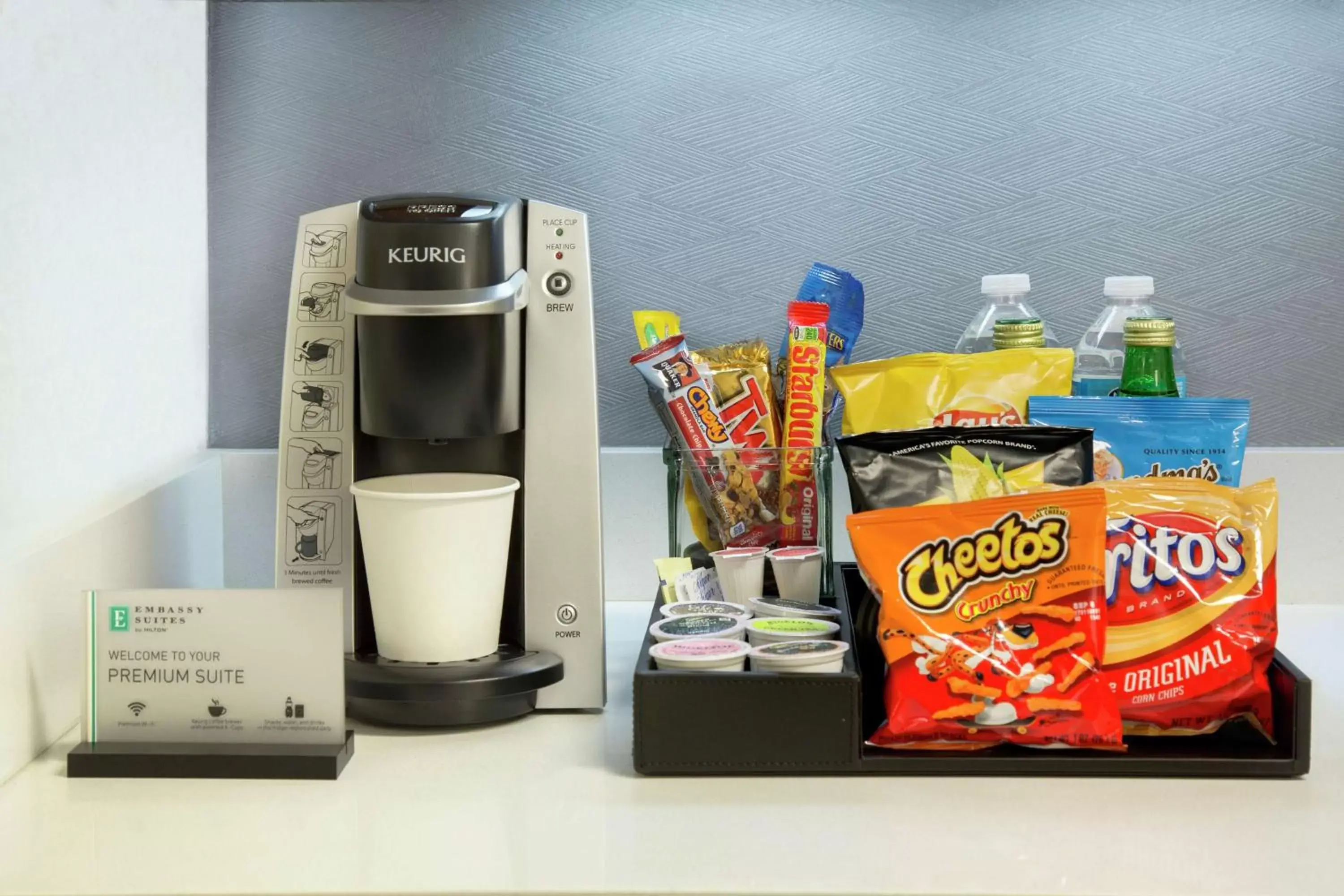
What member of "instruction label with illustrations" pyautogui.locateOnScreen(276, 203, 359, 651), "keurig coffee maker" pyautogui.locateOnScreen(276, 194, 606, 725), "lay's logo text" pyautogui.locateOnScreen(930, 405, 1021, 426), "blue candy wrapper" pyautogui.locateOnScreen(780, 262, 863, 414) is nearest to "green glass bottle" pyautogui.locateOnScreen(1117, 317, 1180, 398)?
"lay's logo text" pyautogui.locateOnScreen(930, 405, 1021, 426)

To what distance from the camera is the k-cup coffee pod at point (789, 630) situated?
0.93 meters

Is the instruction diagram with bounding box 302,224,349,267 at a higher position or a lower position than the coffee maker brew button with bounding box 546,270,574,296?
higher

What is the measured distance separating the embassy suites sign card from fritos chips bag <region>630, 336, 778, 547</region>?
1.20ft

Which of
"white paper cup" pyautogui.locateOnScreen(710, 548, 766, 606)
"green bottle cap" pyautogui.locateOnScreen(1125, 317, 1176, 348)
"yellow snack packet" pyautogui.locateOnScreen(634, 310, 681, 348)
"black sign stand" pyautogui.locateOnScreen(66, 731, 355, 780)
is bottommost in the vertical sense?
"black sign stand" pyautogui.locateOnScreen(66, 731, 355, 780)

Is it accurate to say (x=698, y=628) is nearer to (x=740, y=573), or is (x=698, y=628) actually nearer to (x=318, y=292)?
(x=740, y=573)

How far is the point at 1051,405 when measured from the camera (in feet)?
3.50

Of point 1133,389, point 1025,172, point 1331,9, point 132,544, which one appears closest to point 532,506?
point 132,544

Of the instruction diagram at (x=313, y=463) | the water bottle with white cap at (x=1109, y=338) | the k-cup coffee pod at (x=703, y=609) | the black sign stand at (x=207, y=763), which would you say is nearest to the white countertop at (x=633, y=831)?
the black sign stand at (x=207, y=763)

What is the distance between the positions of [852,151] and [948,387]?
0.35m

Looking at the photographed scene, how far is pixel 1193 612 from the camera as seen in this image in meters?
0.88

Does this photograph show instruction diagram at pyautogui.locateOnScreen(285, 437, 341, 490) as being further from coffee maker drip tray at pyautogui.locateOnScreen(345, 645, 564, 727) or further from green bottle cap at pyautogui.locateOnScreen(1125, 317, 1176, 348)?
green bottle cap at pyautogui.locateOnScreen(1125, 317, 1176, 348)

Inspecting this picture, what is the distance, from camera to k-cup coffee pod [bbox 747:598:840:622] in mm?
989

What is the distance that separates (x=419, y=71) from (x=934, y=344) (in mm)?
640

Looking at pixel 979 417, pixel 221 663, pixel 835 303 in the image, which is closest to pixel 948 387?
pixel 979 417
